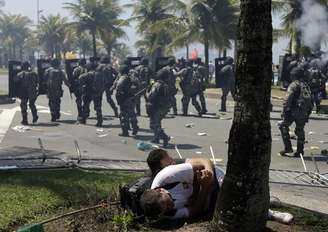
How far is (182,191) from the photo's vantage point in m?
5.00

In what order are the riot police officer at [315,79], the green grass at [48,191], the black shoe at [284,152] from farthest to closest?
the riot police officer at [315,79]
the black shoe at [284,152]
the green grass at [48,191]

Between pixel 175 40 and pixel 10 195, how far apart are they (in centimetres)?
2935

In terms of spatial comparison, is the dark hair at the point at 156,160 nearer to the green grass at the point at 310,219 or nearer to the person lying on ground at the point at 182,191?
the person lying on ground at the point at 182,191

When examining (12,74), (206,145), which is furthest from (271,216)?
(12,74)

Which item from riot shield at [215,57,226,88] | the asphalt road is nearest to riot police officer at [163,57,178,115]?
the asphalt road

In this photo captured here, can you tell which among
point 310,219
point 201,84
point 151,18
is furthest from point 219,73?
point 151,18

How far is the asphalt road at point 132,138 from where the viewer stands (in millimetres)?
10805

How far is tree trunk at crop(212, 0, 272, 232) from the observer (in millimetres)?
4195

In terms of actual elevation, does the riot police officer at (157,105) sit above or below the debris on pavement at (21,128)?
above

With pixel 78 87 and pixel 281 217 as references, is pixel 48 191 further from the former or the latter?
pixel 78 87

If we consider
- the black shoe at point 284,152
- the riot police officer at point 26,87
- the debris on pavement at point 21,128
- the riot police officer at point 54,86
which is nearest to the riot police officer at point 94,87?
the riot police officer at point 54,86

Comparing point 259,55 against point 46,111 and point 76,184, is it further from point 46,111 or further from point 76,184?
point 46,111

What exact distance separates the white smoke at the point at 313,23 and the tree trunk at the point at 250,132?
56.9 feet

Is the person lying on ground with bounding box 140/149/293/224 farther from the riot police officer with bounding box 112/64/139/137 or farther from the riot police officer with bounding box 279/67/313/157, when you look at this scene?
the riot police officer with bounding box 112/64/139/137
